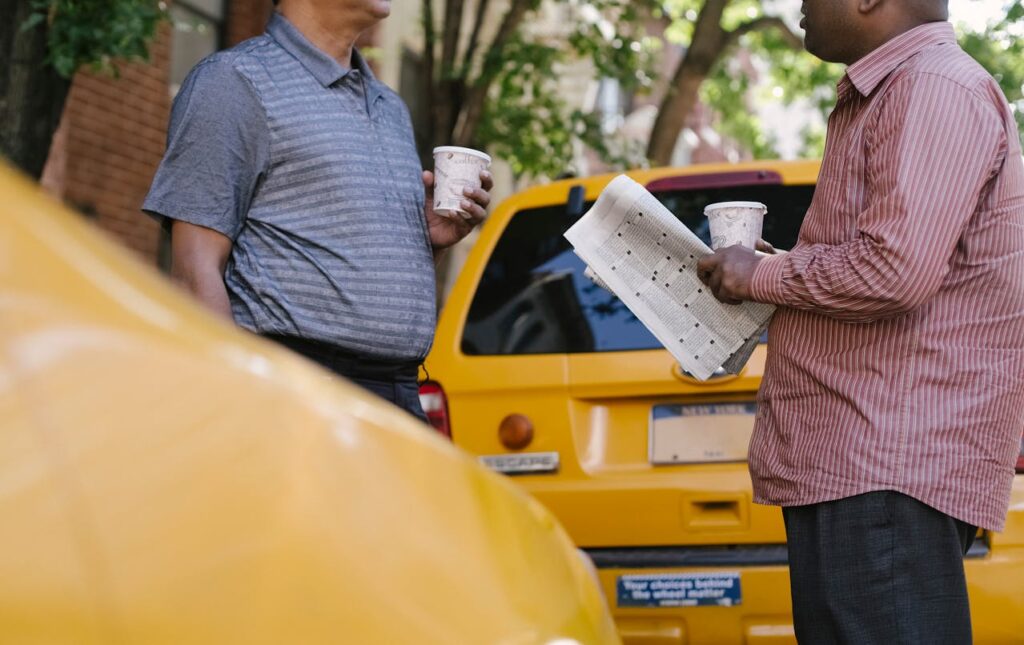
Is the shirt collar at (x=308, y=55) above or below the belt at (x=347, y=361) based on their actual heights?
above

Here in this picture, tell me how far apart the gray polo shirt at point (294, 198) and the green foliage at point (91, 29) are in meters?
2.55

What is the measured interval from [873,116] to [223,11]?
31.7 ft

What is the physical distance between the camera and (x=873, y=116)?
2863 millimetres

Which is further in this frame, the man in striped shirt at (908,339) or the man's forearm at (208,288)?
the man's forearm at (208,288)

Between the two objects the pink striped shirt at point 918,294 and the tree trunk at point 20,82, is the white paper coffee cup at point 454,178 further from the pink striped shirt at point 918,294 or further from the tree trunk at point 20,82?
the tree trunk at point 20,82

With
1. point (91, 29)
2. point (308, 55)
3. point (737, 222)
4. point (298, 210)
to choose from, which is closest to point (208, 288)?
Result: point (298, 210)

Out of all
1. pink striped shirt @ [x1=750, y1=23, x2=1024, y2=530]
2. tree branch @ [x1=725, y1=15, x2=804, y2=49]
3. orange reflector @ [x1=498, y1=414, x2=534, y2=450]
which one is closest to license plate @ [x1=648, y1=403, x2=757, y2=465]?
orange reflector @ [x1=498, y1=414, x2=534, y2=450]

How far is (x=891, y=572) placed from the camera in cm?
280

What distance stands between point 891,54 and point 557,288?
6.60 feet

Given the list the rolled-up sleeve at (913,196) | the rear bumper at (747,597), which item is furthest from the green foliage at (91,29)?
the rolled-up sleeve at (913,196)

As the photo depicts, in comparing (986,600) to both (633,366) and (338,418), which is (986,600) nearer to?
(633,366)

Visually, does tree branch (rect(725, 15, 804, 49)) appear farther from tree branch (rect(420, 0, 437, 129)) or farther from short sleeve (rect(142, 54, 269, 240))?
short sleeve (rect(142, 54, 269, 240))

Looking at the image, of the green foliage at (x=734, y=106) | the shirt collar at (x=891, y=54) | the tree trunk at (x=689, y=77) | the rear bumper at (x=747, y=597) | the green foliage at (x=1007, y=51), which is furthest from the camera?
the green foliage at (x=734, y=106)

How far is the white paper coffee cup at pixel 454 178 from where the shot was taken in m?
3.43
